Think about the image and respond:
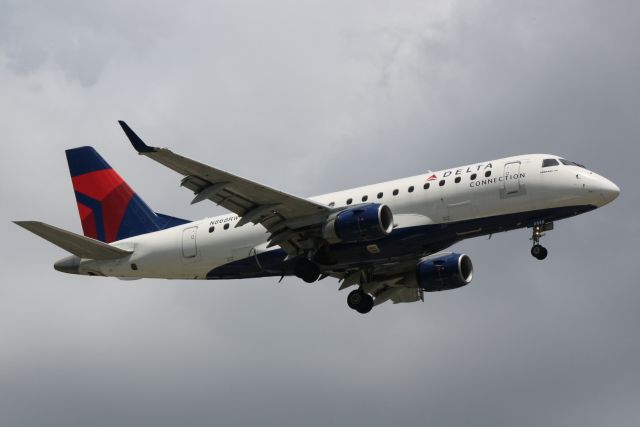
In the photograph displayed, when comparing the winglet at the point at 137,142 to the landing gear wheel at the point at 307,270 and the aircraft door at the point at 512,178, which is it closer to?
the landing gear wheel at the point at 307,270

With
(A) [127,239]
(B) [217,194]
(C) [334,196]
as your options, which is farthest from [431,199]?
(A) [127,239]

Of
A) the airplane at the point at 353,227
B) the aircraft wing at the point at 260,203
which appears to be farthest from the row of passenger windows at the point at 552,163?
the aircraft wing at the point at 260,203

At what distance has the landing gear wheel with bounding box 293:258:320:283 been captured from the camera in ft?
166

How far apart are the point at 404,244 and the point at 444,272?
223 inches

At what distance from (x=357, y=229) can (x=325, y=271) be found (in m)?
4.33

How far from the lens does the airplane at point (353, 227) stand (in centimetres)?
4800

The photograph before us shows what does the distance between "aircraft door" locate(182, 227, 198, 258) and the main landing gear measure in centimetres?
1372

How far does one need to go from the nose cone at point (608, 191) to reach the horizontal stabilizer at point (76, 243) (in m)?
19.8

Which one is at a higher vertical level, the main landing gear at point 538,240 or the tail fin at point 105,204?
the tail fin at point 105,204

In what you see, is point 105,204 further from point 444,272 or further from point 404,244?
point 404,244

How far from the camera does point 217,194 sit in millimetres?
48938

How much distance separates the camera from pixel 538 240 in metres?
48.7

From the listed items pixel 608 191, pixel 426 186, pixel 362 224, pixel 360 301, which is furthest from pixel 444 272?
pixel 608 191

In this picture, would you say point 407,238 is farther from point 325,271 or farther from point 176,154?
point 176,154
